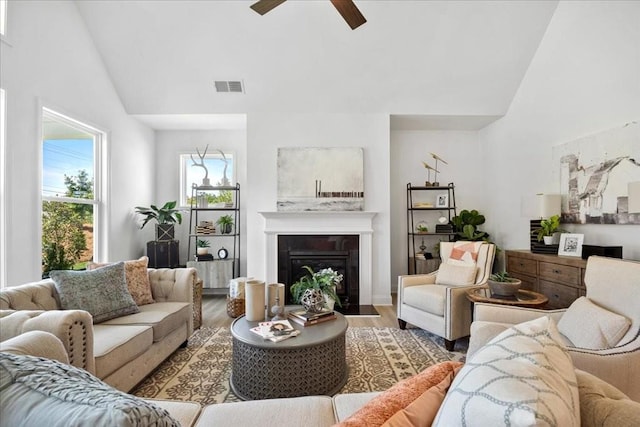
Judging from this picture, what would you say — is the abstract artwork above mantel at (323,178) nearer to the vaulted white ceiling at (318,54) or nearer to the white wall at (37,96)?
the vaulted white ceiling at (318,54)

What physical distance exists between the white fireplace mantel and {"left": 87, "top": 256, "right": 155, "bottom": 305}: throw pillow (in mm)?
1661

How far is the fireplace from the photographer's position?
4242 mm

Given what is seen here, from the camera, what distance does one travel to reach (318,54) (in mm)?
3785


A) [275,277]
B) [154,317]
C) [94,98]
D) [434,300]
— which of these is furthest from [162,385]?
[94,98]

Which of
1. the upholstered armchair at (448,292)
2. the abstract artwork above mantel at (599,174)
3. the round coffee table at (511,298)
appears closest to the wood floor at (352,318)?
the upholstered armchair at (448,292)

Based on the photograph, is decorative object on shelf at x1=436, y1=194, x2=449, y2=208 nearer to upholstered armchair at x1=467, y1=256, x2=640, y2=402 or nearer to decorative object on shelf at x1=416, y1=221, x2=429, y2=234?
decorative object on shelf at x1=416, y1=221, x2=429, y2=234

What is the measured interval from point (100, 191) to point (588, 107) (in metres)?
5.58

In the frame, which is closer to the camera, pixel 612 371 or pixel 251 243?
pixel 612 371

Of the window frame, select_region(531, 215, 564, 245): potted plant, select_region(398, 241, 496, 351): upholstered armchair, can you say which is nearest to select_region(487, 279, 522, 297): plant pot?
select_region(398, 241, 496, 351): upholstered armchair

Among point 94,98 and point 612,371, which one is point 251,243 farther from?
point 612,371

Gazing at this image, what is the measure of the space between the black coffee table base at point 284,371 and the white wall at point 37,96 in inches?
88.2

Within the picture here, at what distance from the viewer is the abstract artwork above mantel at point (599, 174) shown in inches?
107

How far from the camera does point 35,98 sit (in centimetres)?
280

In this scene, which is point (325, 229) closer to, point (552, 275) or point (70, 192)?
point (552, 275)
